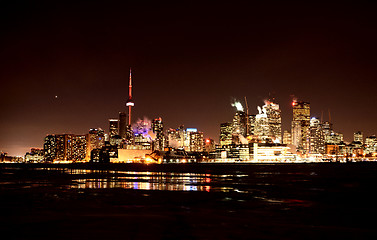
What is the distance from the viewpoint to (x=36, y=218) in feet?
62.6

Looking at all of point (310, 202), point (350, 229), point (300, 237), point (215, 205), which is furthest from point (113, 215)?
point (310, 202)

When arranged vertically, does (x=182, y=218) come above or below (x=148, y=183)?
above

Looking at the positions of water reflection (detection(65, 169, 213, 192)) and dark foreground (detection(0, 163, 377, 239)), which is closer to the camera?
dark foreground (detection(0, 163, 377, 239))

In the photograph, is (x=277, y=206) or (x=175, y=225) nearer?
(x=175, y=225)

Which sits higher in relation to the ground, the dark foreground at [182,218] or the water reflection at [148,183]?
the dark foreground at [182,218]

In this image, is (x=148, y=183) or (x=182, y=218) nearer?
(x=182, y=218)

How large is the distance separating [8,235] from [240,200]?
17.8 m

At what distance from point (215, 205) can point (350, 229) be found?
395 inches

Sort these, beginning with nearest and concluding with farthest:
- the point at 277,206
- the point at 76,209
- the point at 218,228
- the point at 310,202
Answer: the point at 218,228, the point at 76,209, the point at 277,206, the point at 310,202

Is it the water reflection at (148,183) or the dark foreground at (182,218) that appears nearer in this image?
the dark foreground at (182,218)

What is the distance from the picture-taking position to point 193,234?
15.2 metres

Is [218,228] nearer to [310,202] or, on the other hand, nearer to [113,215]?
[113,215]

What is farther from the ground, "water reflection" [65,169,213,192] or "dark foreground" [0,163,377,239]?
"dark foreground" [0,163,377,239]

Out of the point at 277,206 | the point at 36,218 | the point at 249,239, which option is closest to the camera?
the point at 249,239
